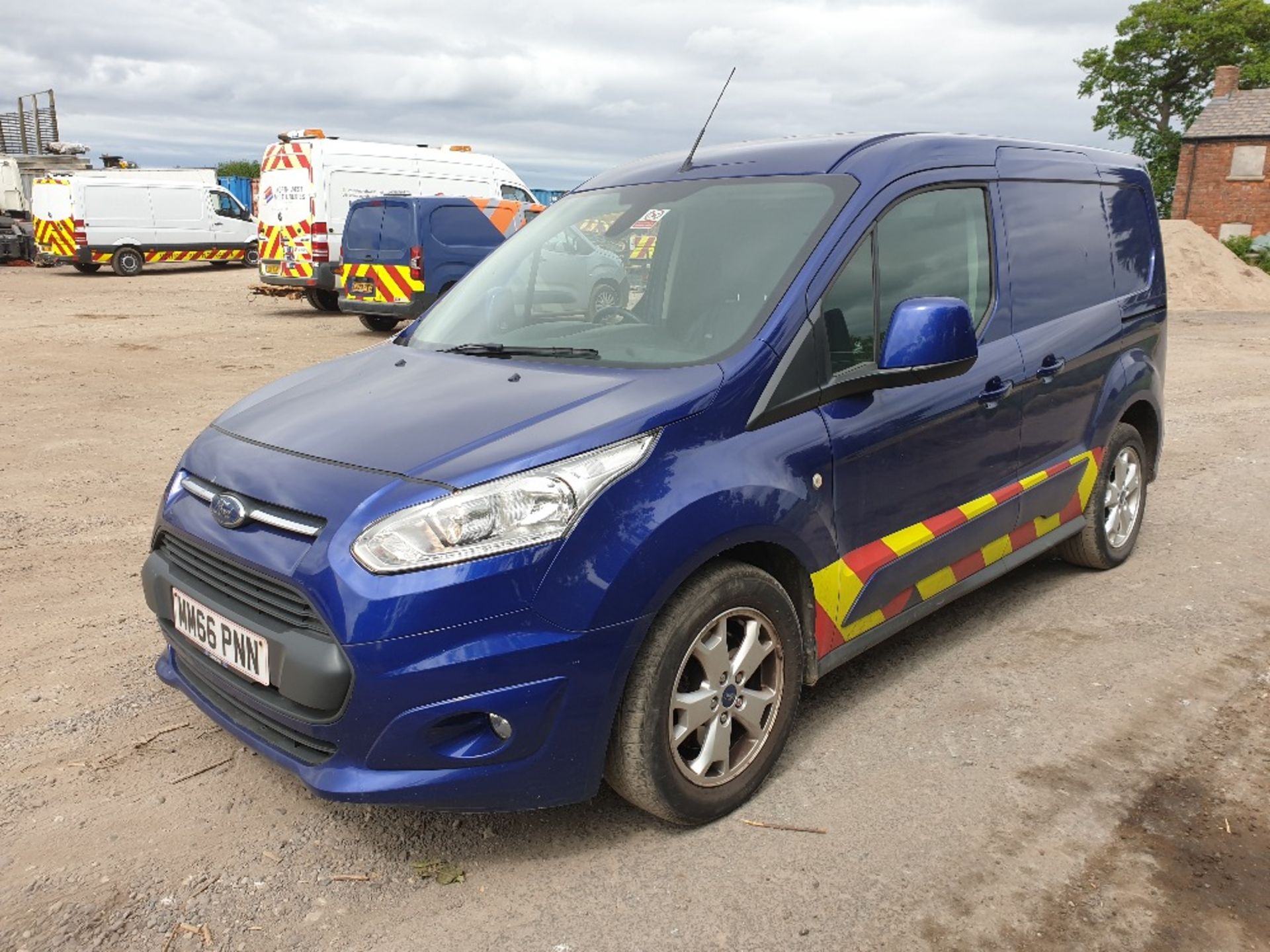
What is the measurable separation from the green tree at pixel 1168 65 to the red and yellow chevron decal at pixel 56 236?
42.3 meters

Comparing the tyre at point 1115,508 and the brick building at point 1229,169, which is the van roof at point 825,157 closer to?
the tyre at point 1115,508

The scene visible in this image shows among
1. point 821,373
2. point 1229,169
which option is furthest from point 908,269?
point 1229,169

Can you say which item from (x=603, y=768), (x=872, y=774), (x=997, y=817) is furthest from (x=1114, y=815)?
(x=603, y=768)

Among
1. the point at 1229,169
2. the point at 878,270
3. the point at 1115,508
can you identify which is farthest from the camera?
the point at 1229,169

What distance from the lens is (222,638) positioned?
2652 millimetres

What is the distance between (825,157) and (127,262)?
2508cm

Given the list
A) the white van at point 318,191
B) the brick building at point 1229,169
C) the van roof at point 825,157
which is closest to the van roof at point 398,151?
the white van at point 318,191

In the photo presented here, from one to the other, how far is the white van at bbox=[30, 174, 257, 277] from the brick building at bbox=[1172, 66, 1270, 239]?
34.3 meters

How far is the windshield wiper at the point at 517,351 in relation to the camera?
10.4ft

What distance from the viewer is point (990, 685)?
12.2ft

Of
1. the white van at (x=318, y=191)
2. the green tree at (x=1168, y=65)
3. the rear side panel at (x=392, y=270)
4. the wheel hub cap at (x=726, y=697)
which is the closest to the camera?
the wheel hub cap at (x=726, y=697)

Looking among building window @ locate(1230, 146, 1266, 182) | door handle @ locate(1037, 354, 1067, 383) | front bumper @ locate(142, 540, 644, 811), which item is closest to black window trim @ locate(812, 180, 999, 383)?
door handle @ locate(1037, 354, 1067, 383)

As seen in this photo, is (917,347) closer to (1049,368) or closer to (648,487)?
(648,487)

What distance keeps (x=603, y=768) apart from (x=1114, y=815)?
1464mm
